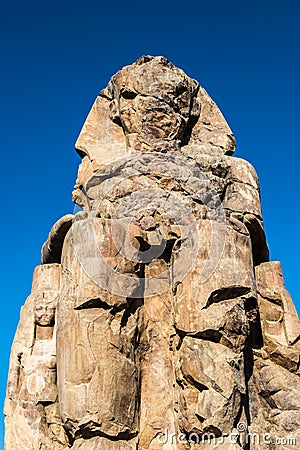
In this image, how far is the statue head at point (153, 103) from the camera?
6.56 m

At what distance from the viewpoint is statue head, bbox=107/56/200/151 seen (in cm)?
656

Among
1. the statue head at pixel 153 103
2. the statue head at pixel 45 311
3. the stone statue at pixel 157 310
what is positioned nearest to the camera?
the stone statue at pixel 157 310

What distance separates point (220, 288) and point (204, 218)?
0.76 m

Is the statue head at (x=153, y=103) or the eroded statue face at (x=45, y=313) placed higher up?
the statue head at (x=153, y=103)

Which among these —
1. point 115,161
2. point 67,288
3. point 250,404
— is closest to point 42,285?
point 67,288

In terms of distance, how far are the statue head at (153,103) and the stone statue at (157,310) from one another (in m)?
0.02

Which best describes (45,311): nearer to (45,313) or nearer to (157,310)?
(45,313)

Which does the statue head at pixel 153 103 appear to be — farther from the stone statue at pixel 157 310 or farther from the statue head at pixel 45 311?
the statue head at pixel 45 311

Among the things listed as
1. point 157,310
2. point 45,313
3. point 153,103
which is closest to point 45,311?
point 45,313

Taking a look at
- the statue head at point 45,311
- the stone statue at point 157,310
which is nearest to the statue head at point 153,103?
the stone statue at point 157,310

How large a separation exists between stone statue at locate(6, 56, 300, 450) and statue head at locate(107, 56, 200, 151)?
16mm

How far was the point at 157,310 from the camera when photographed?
19.6 ft

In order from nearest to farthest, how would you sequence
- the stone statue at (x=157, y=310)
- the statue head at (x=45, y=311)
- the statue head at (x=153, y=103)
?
1. the stone statue at (x=157, y=310)
2. the statue head at (x=45, y=311)
3. the statue head at (x=153, y=103)

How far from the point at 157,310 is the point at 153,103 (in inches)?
86.4
